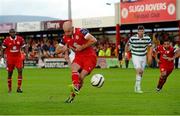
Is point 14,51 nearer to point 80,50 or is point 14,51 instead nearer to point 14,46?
point 14,46

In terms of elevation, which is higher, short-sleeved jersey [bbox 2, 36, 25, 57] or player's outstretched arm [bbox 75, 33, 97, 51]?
player's outstretched arm [bbox 75, 33, 97, 51]

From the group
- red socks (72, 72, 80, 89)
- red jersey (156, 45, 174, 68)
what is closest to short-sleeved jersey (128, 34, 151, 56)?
red jersey (156, 45, 174, 68)

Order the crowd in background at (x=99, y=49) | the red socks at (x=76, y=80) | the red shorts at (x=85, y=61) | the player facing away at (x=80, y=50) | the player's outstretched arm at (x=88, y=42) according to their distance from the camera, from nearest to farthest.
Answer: the red socks at (x=76, y=80) < the player's outstretched arm at (x=88, y=42) < the player facing away at (x=80, y=50) < the red shorts at (x=85, y=61) < the crowd in background at (x=99, y=49)

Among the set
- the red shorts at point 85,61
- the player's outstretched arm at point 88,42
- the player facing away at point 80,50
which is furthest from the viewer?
the red shorts at point 85,61

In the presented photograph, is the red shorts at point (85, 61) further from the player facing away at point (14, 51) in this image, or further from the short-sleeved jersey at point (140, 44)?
the player facing away at point (14, 51)

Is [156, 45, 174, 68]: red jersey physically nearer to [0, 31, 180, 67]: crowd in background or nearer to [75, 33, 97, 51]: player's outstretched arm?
[75, 33, 97, 51]: player's outstretched arm

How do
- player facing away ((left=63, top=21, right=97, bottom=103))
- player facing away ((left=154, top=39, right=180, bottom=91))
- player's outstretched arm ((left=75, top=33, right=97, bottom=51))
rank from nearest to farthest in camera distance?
player's outstretched arm ((left=75, top=33, right=97, bottom=51)), player facing away ((left=63, top=21, right=97, bottom=103)), player facing away ((left=154, top=39, right=180, bottom=91))

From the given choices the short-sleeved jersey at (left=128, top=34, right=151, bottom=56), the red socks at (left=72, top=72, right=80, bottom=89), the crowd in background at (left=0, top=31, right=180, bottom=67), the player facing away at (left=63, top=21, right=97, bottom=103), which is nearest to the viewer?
the red socks at (left=72, top=72, right=80, bottom=89)

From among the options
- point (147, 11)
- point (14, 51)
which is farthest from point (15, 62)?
point (147, 11)

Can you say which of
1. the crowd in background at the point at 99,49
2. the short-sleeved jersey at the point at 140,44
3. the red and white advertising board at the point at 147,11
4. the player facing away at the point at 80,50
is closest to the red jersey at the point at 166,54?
the short-sleeved jersey at the point at 140,44

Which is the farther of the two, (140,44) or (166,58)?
(166,58)

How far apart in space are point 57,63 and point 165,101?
32754mm

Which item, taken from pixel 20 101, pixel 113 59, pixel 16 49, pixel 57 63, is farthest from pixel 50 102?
pixel 57 63

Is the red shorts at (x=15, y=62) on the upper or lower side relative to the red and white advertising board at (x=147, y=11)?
lower
